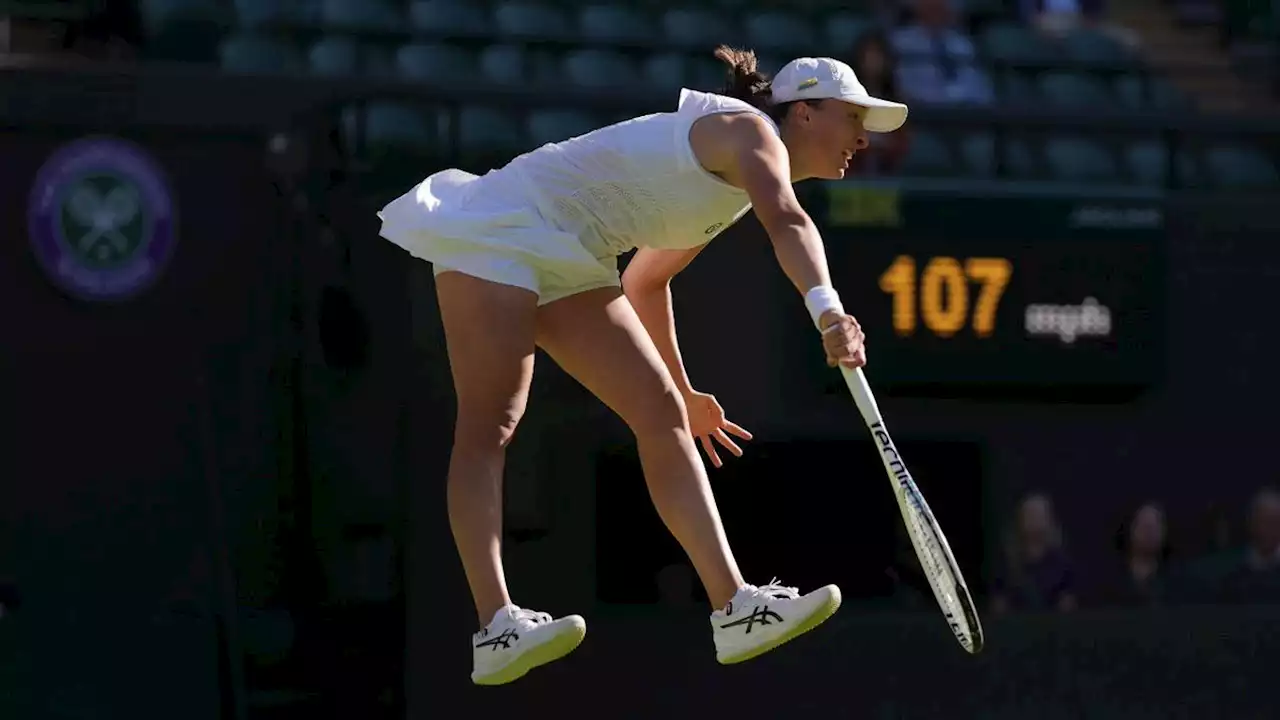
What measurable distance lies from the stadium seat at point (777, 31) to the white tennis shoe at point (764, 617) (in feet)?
16.8

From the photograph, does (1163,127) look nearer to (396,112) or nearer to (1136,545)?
(1136,545)

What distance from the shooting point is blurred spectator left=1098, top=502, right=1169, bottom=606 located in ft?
27.1

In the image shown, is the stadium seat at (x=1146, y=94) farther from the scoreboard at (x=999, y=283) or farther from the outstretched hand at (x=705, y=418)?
the outstretched hand at (x=705, y=418)

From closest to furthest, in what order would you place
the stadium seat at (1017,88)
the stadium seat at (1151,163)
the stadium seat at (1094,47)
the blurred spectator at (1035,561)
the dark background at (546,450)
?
the dark background at (546,450)
the blurred spectator at (1035,561)
the stadium seat at (1151,163)
the stadium seat at (1017,88)
the stadium seat at (1094,47)

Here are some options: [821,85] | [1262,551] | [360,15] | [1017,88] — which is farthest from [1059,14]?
[821,85]

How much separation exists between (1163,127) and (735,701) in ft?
9.14

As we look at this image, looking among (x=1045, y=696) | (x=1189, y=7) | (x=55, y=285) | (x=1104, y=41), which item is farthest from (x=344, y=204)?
(x=1189, y=7)

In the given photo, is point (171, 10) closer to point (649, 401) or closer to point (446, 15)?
point (446, 15)

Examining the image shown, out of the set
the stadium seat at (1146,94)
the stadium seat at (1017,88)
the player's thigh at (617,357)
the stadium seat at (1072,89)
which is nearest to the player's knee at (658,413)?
the player's thigh at (617,357)

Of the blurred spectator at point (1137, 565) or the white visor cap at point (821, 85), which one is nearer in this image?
the white visor cap at point (821, 85)

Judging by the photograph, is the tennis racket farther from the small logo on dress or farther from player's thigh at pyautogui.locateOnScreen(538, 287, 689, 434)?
the small logo on dress

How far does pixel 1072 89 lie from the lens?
32.9ft

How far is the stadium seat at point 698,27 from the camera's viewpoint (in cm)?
978

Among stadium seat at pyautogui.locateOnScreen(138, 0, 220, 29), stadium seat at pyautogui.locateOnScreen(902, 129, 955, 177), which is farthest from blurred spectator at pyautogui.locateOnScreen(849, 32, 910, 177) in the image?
stadium seat at pyautogui.locateOnScreen(138, 0, 220, 29)
